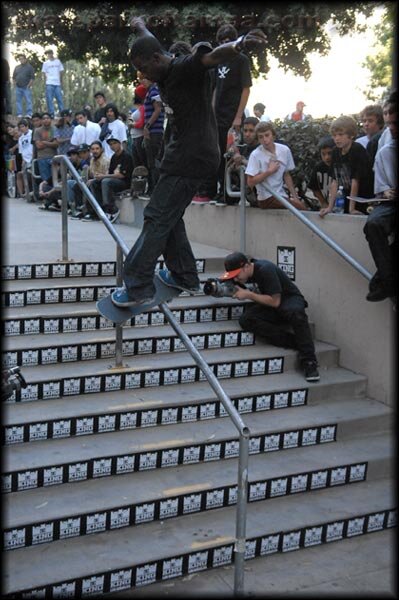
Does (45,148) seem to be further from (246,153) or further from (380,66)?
(380,66)

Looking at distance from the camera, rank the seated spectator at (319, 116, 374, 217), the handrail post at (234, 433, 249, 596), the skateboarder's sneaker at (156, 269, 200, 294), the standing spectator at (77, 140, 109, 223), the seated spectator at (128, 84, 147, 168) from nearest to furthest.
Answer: the handrail post at (234, 433, 249, 596)
the skateboarder's sneaker at (156, 269, 200, 294)
the seated spectator at (319, 116, 374, 217)
the seated spectator at (128, 84, 147, 168)
the standing spectator at (77, 140, 109, 223)

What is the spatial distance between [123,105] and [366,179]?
3264 cm

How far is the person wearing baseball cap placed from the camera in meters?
5.39

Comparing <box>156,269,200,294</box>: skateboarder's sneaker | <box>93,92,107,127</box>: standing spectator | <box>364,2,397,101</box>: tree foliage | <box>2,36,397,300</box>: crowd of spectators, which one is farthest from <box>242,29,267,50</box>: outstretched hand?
<box>364,2,397,101</box>: tree foliage

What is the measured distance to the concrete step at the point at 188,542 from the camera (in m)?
3.47

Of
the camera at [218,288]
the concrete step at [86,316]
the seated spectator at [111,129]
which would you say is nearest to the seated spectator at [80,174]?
the seated spectator at [111,129]

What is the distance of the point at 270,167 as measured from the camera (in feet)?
20.8

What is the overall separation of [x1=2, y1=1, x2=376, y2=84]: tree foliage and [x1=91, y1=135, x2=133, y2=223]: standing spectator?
660 cm

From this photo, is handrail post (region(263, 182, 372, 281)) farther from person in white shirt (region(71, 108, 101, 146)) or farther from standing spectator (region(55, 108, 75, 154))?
standing spectator (region(55, 108, 75, 154))

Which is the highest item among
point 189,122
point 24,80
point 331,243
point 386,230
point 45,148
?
point 24,80

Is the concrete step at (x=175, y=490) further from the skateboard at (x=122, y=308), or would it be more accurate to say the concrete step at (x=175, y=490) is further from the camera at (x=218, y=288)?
the camera at (x=218, y=288)

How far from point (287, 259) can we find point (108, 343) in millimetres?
2111

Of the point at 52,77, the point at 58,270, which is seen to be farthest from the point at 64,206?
the point at 52,77

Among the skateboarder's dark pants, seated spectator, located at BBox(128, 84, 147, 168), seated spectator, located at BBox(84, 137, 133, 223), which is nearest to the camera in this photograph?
the skateboarder's dark pants
